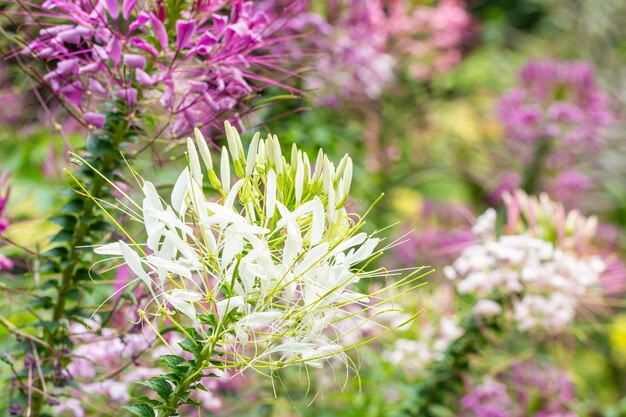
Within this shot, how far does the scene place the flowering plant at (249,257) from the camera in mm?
762

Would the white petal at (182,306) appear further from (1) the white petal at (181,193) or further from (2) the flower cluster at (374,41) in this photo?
(2) the flower cluster at (374,41)

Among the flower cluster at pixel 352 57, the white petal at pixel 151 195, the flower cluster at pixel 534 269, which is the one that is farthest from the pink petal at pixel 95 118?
the flower cluster at pixel 352 57

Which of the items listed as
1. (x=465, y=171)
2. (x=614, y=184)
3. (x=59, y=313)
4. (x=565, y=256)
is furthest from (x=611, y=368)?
(x=59, y=313)

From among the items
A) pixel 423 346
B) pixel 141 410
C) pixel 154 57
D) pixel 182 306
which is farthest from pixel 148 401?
pixel 423 346

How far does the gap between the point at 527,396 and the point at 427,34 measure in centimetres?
156

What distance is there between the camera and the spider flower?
76 centimetres

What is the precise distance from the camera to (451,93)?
309 centimetres

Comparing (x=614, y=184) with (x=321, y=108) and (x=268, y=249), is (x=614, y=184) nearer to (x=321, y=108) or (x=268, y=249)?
(x=321, y=108)

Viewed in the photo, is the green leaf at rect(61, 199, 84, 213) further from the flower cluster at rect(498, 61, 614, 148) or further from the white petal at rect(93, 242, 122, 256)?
the flower cluster at rect(498, 61, 614, 148)

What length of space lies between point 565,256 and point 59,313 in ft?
3.22

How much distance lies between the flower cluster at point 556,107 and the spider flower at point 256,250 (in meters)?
1.89

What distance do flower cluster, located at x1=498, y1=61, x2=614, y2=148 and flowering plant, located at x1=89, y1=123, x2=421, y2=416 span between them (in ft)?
6.22

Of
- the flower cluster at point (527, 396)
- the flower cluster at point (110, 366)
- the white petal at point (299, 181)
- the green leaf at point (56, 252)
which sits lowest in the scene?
the flower cluster at point (527, 396)

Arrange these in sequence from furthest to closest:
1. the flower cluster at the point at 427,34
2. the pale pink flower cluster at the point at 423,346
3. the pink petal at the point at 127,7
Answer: the flower cluster at the point at 427,34, the pale pink flower cluster at the point at 423,346, the pink petal at the point at 127,7
